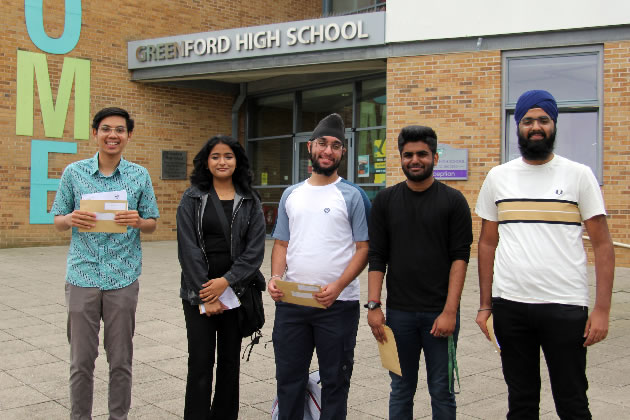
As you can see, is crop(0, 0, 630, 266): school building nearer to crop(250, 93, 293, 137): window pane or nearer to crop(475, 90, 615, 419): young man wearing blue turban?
crop(250, 93, 293, 137): window pane

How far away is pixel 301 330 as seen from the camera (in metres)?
3.61

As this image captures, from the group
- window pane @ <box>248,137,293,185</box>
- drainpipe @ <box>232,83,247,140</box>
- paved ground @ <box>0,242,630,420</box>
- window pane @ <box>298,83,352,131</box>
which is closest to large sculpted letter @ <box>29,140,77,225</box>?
drainpipe @ <box>232,83,247,140</box>

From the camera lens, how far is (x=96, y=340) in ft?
12.4

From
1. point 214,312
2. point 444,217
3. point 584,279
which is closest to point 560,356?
point 584,279

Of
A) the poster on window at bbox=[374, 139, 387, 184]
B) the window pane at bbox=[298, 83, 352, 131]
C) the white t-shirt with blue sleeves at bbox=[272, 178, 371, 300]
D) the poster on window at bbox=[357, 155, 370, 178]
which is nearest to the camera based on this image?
the white t-shirt with blue sleeves at bbox=[272, 178, 371, 300]

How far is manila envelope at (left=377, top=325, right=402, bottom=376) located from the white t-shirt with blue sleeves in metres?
0.33

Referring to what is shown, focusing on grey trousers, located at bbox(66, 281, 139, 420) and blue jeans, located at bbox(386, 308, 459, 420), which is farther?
grey trousers, located at bbox(66, 281, 139, 420)

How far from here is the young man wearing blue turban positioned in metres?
3.07

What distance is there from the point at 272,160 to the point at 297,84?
210cm

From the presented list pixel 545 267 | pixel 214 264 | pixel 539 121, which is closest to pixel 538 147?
pixel 539 121

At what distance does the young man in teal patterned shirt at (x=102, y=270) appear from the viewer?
12.1ft

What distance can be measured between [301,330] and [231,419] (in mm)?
786

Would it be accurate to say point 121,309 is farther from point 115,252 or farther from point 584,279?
point 584,279

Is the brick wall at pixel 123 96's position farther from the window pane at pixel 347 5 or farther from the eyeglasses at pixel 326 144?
the eyeglasses at pixel 326 144
